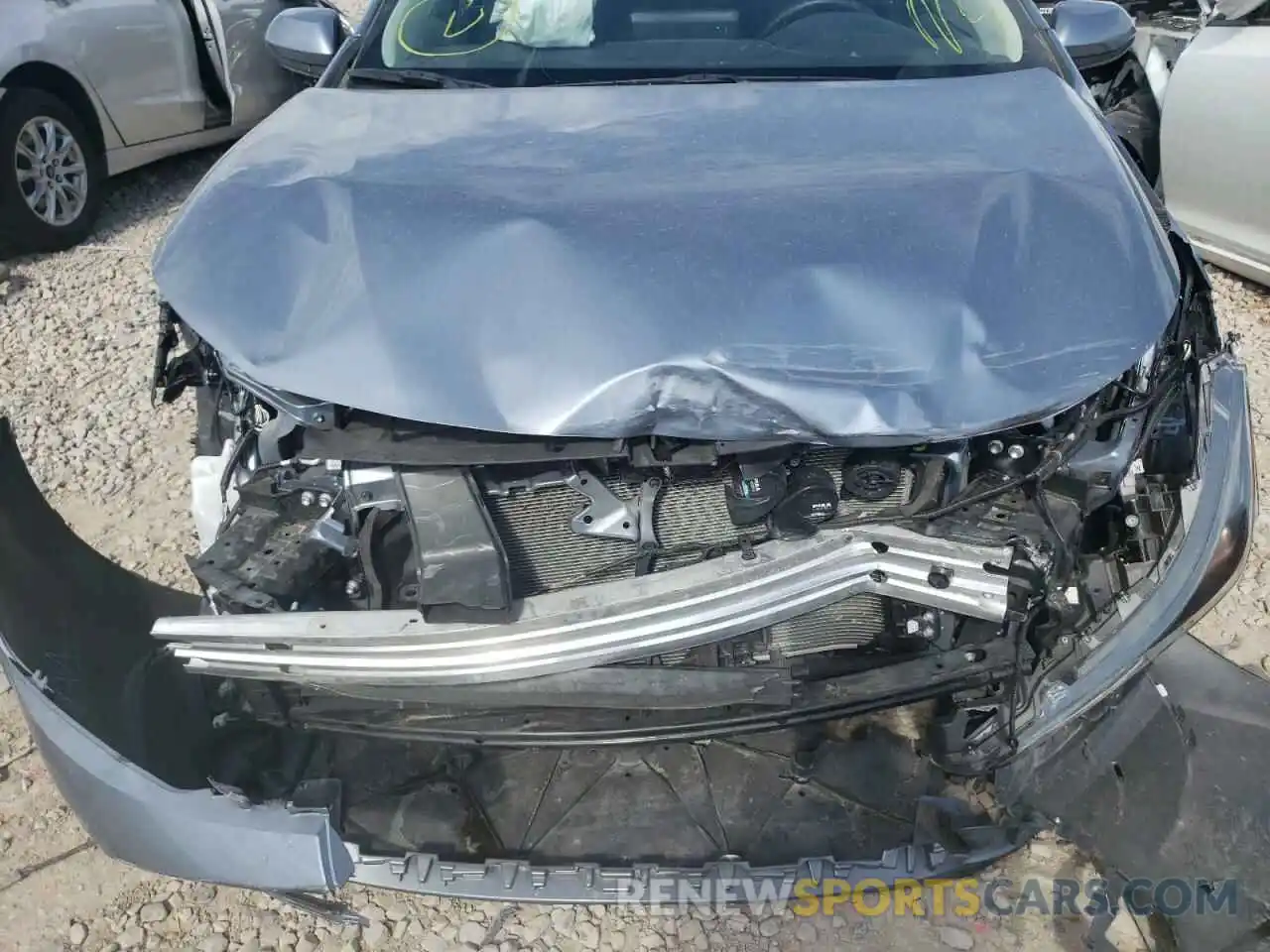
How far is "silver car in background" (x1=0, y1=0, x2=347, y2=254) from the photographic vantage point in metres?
4.84

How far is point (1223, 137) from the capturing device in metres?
4.14

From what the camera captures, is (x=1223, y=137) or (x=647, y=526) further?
(x=1223, y=137)

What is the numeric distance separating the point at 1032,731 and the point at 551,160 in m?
1.43

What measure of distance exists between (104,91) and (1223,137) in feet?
17.3

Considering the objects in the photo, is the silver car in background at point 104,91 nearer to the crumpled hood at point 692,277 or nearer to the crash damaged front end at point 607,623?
the crash damaged front end at point 607,623

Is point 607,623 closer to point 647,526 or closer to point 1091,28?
point 647,526

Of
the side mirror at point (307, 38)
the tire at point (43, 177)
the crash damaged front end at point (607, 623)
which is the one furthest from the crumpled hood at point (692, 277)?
the tire at point (43, 177)

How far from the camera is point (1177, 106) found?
14.2ft

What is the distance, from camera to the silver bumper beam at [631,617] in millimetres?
1701

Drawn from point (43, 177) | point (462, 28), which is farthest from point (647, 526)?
point (43, 177)

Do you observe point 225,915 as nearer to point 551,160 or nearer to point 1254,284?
point 551,160

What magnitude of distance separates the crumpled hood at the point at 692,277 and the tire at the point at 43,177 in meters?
3.57

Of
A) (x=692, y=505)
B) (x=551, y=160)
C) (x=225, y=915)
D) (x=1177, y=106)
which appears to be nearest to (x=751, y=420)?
(x=692, y=505)

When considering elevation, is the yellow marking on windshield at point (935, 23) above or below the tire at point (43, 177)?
above
